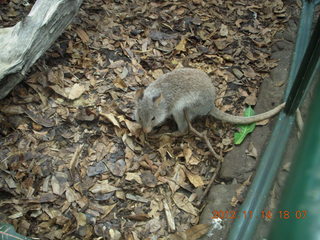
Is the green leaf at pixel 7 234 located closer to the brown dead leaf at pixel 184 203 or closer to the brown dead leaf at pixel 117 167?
the brown dead leaf at pixel 117 167

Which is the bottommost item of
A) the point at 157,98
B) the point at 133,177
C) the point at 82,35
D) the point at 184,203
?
the point at 184,203

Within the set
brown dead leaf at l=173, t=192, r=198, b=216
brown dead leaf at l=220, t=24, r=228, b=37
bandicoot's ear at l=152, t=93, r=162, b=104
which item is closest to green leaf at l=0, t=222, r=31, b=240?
brown dead leaf at l=173, t=192, r=198, b=216

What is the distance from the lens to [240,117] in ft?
15.7

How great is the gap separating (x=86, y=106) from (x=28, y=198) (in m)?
1.54

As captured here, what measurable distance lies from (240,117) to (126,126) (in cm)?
162

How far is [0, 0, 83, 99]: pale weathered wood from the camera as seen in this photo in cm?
426

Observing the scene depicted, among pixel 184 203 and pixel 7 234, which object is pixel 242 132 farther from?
pixel 7 234

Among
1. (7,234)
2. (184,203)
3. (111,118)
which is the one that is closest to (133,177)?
(184,203)

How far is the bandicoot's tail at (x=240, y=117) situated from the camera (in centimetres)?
470

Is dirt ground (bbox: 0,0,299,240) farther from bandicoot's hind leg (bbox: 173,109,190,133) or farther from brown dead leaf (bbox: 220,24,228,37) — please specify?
bandicoot's hind leg (bbox: 173,109,190,133)

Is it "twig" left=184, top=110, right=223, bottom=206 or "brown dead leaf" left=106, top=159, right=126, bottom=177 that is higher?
"brown dead leaf" left=106, top=159, right=126, bottom=177

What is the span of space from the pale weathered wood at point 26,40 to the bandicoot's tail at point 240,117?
2513 mm

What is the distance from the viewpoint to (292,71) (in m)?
5.32

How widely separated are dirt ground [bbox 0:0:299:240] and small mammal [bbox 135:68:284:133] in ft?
0.78
